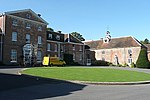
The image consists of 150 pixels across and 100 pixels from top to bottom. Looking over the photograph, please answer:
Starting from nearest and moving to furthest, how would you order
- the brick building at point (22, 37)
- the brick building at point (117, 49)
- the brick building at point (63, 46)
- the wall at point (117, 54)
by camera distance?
the brick building at point (22, 37) < the brick building at point (63, 46) < the wall at point (117, 54) < the brick building at point (117, 49)

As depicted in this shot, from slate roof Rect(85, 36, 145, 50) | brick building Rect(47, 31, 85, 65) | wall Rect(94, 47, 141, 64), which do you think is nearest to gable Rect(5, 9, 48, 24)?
brick building Rect(47, 31, 85, 65)

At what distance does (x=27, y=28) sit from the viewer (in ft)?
162

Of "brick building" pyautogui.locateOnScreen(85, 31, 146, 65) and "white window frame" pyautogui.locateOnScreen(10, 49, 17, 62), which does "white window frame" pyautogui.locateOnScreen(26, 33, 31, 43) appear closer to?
"white window frame" pyautogui.locateOnScreen(10, 49, 17, 62)

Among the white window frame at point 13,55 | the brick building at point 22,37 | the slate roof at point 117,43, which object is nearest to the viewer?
the brick building at point 22,37

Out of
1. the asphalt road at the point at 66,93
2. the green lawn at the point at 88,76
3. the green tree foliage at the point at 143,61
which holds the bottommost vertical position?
the asphalt road at the point at 66,93

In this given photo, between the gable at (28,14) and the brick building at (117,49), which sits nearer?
the gable at (28,14)

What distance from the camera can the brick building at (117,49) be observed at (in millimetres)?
63319

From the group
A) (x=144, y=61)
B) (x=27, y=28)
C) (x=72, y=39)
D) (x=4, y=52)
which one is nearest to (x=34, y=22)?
(x=27, y=28)

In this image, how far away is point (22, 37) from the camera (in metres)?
48.1

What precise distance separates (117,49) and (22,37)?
94.6 feet

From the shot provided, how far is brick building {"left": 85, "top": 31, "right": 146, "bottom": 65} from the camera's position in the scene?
63.3 metres

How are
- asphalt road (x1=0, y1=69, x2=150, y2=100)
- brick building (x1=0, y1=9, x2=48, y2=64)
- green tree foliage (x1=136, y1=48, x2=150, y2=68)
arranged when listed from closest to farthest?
asphalt road (x1=0, y1=69, x2=150, y2=100)
brick building (x1=0, y1=9, x2=48, y2=64)
green tree foliage (x1=136, y1=48, x2=150, y2=68)

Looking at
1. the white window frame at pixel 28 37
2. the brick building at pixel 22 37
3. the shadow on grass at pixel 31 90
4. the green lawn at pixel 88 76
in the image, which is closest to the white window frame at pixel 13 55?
the brick building at pixel 22 37

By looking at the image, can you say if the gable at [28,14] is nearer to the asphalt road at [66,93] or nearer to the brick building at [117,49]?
the brick building at [117,49]
